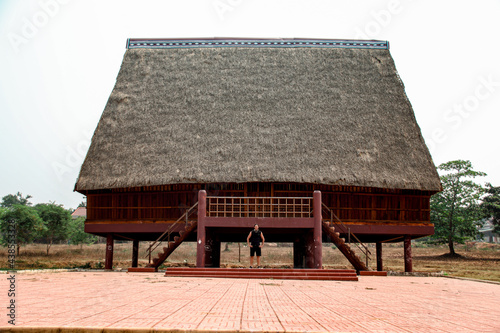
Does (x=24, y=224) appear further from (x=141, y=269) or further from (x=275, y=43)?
(x=275, y=43)

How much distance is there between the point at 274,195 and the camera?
58.6 ft

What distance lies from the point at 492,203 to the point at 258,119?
32.1 m

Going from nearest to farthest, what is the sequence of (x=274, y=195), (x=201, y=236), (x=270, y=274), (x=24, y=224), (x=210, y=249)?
(x=270, y=274) → (x=201, y=236) → (x=210, y=249) → (x=274, y=195) → (x=24, y=224)

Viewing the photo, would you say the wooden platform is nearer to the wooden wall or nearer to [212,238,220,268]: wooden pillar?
the wooden wall

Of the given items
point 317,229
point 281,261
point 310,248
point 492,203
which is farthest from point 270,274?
point 492,203

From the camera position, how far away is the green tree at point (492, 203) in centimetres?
4109

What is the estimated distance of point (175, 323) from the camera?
14.1 ft

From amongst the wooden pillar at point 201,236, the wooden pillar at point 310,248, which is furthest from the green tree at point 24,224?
the wooden pillar at point 310,248

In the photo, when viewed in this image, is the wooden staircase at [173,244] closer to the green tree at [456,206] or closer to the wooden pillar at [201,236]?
the wooden pillar at [201,236]

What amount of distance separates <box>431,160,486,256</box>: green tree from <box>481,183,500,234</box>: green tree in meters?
1.38

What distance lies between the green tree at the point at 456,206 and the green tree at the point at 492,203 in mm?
1384

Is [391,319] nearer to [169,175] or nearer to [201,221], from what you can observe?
[201,221]

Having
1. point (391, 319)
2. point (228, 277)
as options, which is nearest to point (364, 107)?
point (228, 277)

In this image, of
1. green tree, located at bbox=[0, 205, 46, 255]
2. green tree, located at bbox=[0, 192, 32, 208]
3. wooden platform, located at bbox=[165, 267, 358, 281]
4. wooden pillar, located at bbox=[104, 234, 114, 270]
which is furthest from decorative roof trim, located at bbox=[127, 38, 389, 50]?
green tree, located at bbox=[0, 192, 32, 208]
